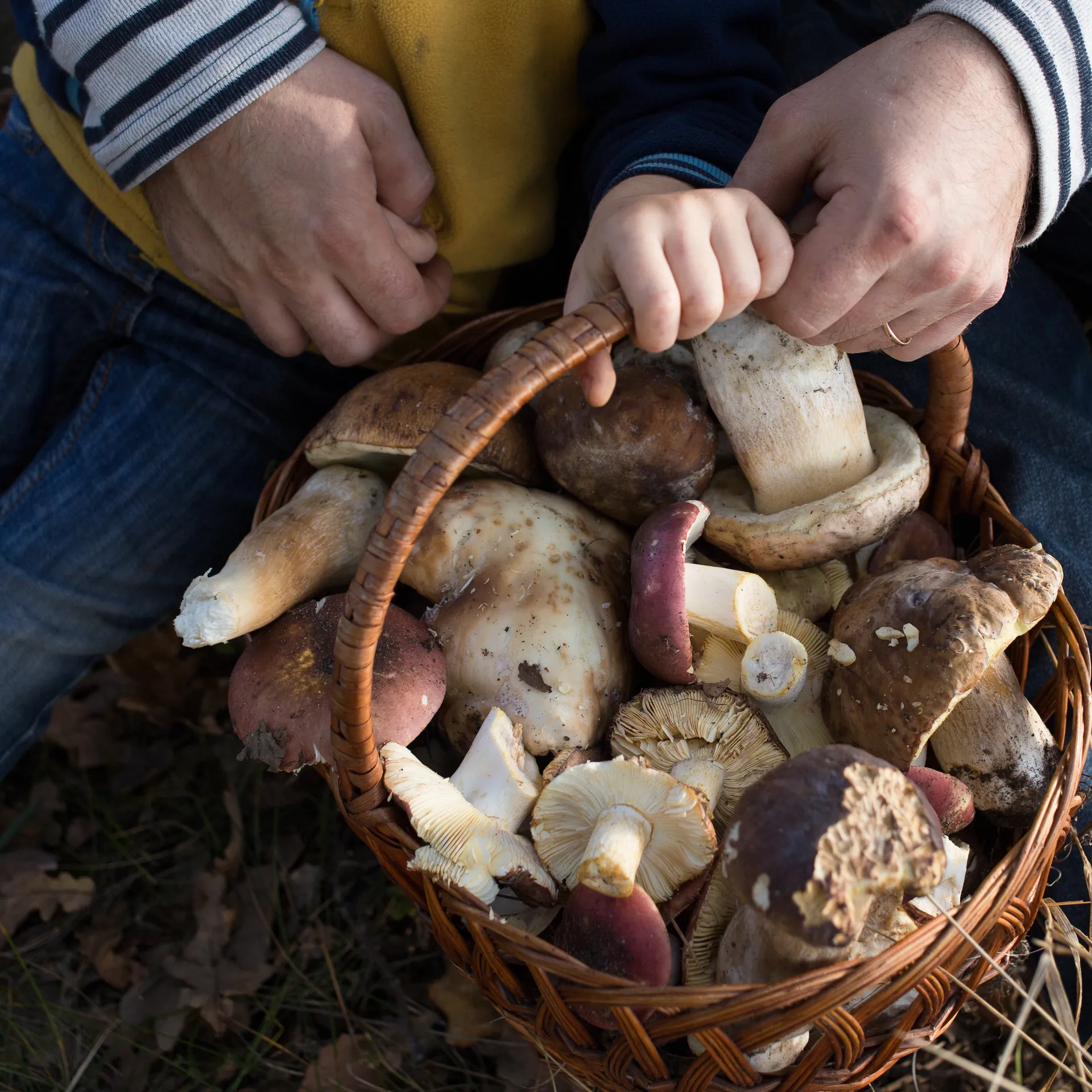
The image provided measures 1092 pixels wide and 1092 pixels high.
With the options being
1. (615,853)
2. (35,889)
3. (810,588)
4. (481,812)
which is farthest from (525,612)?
(35,889)

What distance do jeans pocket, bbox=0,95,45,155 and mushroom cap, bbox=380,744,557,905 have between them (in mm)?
1546

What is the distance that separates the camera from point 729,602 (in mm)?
1496

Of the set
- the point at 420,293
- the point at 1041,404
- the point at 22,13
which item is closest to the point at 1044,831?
the point at 1041,404

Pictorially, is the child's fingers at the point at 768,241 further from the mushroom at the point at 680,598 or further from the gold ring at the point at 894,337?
the mushroom at the point at 680,598

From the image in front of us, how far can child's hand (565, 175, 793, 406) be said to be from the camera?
112 cm

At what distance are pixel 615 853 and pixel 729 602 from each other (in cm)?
50

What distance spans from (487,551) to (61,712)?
4.90 feet

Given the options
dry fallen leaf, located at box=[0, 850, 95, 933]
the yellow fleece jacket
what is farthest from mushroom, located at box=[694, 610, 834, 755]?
dry fallen leaf, located at box=[0, 850, 95, 933]

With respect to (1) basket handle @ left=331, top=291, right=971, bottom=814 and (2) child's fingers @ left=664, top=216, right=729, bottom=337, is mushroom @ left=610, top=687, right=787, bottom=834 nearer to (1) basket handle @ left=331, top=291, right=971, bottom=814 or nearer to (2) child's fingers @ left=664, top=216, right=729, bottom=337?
(1) basket handle @ left=331, top=291, right=971, bottom=814

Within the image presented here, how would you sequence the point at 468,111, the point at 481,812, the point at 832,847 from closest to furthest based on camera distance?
the point at 832,847
the point at 481,812
the point at 468,111

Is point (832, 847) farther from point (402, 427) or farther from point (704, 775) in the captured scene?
point (402, 427)

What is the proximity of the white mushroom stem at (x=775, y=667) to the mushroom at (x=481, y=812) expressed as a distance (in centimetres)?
39

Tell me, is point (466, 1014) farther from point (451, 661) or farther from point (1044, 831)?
point (1044, 831)

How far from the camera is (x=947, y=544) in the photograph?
1701mm
